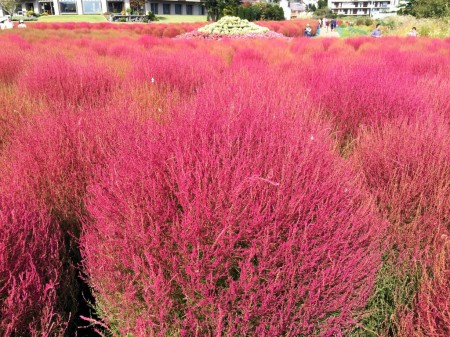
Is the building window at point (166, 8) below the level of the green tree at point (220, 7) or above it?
above

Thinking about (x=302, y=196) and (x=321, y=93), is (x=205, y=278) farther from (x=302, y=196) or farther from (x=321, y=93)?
(x=321, y=93)

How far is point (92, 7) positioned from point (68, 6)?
3.06 m

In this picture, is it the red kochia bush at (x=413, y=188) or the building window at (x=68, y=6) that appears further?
the building window at (x=68, y=6)

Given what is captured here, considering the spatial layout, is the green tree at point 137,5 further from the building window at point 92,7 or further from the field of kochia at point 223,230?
the field of kochia at point 223,230

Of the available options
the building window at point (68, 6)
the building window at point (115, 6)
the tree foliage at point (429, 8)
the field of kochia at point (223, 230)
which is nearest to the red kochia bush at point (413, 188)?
the field of kochia at point (223, 230)

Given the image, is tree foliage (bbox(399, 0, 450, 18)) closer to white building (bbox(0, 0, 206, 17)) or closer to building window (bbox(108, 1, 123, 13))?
white building (bbox(0, 0, 206, 17))

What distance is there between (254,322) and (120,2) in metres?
54.4

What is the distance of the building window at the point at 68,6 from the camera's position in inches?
1786

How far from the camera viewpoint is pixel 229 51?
961 cm

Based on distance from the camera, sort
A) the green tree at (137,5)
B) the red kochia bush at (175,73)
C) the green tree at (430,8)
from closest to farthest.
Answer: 1. the red kochia bush at (175,73)
2. the green tree at (430,8)
3. the green tree at (137,5)

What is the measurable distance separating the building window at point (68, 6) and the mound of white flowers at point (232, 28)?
34672 mm

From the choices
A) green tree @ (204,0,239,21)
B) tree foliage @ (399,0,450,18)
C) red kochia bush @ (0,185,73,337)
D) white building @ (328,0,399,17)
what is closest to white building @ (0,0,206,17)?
green tree @ (204,0,239,21)

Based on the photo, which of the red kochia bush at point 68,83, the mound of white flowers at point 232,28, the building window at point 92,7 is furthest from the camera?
the building window at point 92,7

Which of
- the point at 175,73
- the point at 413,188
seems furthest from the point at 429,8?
the point at 413,188
